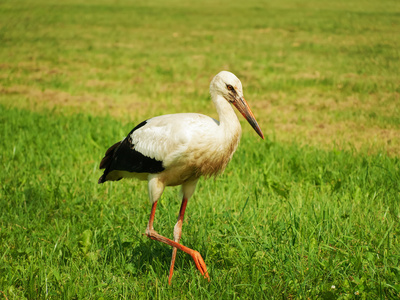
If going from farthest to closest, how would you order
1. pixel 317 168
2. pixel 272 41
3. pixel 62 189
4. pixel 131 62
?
pixel 272 41 < pixel 131 62 < pixel 317 168 < pixel 62 189

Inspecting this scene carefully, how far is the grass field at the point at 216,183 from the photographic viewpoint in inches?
128

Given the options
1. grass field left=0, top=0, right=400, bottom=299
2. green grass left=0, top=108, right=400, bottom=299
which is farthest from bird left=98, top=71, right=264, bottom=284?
grass field left=0, top=0, right=400, bottom=299

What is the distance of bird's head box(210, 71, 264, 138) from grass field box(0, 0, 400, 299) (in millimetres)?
860

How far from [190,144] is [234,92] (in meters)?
0.49

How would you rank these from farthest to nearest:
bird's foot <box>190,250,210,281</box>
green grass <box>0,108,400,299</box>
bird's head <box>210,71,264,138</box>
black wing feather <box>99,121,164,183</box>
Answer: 1. black wing feather <box>99,121,164,183</box>
2. bird's head <box>210,71,264,138</box>
3. bird's foot <box>190,250,210,281</box>
4. green grass <box>0,108,400,299</box>

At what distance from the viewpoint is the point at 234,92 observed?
3441mm

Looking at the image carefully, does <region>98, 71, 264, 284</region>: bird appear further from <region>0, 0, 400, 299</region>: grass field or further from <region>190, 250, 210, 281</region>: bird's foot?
<region>0, 0, 400, 299</region>: grass field

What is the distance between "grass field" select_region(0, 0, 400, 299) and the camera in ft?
10.7

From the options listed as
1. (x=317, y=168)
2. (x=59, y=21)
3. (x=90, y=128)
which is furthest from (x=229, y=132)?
(x=59, y=21)

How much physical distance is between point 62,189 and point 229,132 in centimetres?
228

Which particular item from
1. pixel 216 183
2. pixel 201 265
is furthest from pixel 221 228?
pixel 216 183

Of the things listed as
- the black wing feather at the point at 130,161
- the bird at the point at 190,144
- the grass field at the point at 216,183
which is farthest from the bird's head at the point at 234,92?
the grass field at the point at 216,183

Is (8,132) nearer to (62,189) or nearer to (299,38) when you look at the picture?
(62,189)

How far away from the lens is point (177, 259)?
383cm
